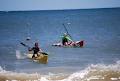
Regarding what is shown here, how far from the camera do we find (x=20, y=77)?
17.9 ft

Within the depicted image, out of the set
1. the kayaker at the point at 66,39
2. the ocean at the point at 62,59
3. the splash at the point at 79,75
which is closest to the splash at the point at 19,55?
the ocean at the point at 62,59

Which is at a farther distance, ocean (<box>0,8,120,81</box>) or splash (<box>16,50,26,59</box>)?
splash (<box>16,50,26,59</box>)

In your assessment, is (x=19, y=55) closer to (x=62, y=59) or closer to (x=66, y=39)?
(x=62, y=59)

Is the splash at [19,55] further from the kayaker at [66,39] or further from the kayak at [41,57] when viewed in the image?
the kayaker at [66,39]

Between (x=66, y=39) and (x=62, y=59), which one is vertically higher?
(x=66, y=39)

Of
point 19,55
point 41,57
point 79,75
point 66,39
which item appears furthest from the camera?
point 66,39

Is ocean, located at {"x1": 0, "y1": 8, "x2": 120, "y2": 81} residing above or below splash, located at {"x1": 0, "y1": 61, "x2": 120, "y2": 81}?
above

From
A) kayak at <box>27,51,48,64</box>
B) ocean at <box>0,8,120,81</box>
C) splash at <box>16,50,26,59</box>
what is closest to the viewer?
ocean at <box>0,8,120,81</box>

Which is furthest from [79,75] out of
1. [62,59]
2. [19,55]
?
[19,55]

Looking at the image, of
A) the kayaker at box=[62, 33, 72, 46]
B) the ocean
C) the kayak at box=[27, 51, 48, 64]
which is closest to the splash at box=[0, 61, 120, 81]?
the ocean

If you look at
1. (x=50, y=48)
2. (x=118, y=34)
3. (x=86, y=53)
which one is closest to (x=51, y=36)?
(x=50, y=48)

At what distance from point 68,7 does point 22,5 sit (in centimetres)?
65

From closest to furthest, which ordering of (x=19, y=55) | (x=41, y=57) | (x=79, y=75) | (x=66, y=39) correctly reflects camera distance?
(x=79, y=75), (x=41, y=57), (x=19, y=55), (x=66, y=39)

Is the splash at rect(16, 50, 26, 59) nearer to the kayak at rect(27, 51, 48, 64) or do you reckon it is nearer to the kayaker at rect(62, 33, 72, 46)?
the kayak at rect(27, 51, 48, 64)
